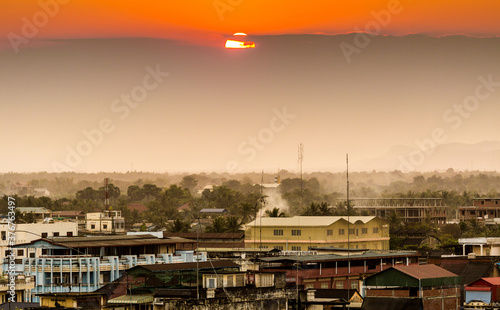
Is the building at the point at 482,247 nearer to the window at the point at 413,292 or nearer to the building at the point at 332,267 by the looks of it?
the building at the point at 332,267

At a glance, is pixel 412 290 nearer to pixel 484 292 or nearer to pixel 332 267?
pixel 484 292

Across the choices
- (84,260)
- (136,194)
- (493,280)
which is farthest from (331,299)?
(136,194)

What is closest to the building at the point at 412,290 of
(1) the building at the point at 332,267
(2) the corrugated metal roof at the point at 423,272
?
(2) the corrugated metal roof at the point at 423,272

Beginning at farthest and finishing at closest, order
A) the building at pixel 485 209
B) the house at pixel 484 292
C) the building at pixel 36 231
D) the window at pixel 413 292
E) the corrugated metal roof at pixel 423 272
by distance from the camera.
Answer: the building at pixel 485 209, the building at pixel 36 231, the house at pixel 484 292, the corrugated metal roof at pixel 423 272, the window at pixel 413 292

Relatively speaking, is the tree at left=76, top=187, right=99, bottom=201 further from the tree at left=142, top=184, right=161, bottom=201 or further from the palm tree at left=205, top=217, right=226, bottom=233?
the palm tree at left=205, top=217, right=226, bottom=233

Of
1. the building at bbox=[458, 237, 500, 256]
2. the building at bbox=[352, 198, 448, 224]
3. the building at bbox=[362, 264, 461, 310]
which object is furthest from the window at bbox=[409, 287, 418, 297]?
the building at bbox=[352, 198, 448, 224]

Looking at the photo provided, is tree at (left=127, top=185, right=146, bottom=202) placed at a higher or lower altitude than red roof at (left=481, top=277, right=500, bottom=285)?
higher

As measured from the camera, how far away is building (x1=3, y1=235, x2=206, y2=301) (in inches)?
1443

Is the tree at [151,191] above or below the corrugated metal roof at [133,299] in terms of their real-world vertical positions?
above

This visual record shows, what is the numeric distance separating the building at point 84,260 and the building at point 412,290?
26.8 ft

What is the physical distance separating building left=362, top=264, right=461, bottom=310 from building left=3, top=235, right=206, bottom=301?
26.8ft

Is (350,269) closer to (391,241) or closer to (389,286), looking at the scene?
(389,286)

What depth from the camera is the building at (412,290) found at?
29766 millimetres

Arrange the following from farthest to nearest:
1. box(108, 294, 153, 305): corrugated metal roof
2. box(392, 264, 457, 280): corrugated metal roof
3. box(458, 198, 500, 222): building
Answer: box(458, 198, 500, 222): building → box(392, 264, 457, 280): corrugated metal roof → box(108, 294, 153, 305): corrugated metal roof
